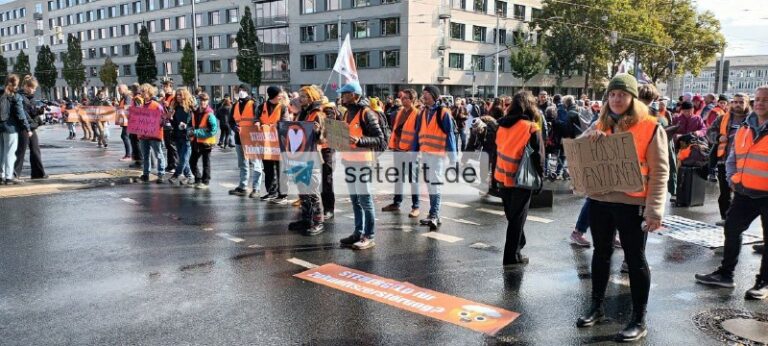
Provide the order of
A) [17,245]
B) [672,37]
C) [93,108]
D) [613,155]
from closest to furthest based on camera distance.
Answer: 1. [613,155]
2. [17,245]
3. [93,108]
4. [672,37]

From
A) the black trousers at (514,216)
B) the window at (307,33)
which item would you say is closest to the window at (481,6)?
Answer: the window at (307,33)

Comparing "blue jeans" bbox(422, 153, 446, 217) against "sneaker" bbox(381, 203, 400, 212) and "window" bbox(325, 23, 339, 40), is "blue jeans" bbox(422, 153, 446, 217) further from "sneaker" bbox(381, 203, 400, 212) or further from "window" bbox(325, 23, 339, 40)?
"window" bbox(325, 23, 339, 40)

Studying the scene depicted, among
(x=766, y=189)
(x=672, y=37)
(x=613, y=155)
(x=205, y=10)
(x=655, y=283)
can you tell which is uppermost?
(x=205, y=10)

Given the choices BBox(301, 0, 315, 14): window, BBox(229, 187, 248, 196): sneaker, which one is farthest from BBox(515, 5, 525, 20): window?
BBox(229, 187, 248, 196): sneaker

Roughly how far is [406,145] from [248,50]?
173ft

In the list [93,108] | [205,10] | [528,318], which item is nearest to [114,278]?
[528,318]

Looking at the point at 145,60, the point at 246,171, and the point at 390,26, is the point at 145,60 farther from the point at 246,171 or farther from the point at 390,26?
the point at 246,171

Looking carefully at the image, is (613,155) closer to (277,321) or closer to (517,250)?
(517,250)

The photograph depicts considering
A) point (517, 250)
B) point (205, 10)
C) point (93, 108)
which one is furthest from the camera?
point (205, 10)

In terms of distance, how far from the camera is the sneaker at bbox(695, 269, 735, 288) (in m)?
5.42

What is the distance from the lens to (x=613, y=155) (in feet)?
13.3

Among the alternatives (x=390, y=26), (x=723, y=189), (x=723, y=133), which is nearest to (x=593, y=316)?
(x=723, y=133)

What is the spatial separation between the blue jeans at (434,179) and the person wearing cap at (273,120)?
2714mm

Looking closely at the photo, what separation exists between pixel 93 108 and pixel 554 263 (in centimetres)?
1876
